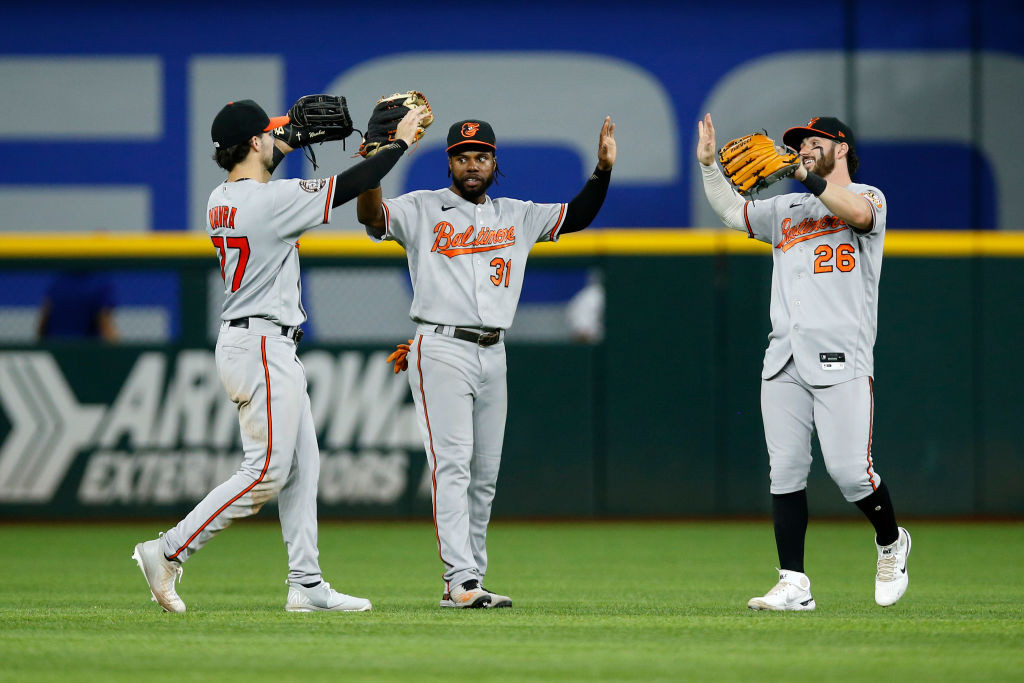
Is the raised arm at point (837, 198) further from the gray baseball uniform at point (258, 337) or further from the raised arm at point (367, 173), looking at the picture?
the gray baseball uniform at point (258, 337)

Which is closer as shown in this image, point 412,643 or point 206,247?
point 412,643

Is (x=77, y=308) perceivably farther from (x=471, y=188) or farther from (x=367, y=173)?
(x=367, y=173)

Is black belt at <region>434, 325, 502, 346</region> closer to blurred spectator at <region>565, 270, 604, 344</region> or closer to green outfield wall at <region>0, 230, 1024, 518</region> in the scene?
green outfield wall at <region>0, 230, 1024, 518</region>

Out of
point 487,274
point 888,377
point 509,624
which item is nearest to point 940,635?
point 509,624

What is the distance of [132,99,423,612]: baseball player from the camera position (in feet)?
15.4

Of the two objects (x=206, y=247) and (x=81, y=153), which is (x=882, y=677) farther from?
(x=81, y=153)

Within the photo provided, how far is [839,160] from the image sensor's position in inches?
205

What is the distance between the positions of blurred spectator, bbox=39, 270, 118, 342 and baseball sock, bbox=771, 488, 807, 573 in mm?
5880

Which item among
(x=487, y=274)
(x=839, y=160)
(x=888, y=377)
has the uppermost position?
(x=839, y=160)

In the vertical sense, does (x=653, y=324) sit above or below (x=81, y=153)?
below

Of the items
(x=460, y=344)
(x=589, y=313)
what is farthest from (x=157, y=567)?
(x=589, y=313)

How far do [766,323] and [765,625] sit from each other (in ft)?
17.1

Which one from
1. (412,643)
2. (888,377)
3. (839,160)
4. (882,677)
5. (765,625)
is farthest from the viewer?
(888,377)

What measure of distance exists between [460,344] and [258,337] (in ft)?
2.57
